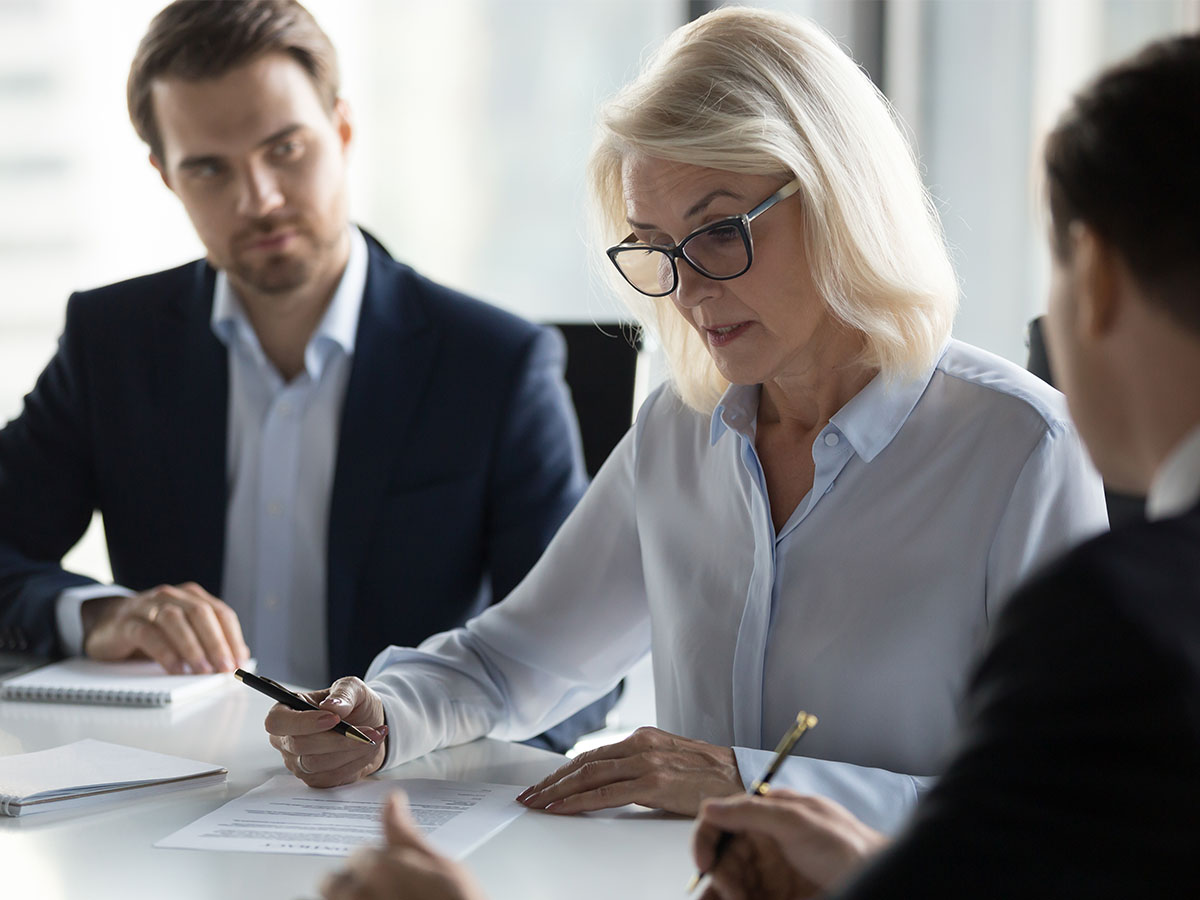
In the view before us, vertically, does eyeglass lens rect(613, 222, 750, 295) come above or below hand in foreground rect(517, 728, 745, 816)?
above

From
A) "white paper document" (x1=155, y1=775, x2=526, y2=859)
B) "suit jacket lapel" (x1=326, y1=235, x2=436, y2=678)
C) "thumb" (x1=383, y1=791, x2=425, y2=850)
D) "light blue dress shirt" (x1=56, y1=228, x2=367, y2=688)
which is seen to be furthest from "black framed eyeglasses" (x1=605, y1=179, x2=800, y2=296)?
"light blue dress shirt" (x1=56, y1=228, x2=367, y2=688)

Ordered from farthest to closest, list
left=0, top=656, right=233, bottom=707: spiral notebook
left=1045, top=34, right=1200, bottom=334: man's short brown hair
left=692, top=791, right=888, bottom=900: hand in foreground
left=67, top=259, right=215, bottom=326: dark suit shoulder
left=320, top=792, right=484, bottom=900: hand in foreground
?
left=67, top=259, right=215, bottom=326: dark suit shoulder → left=0, top=656, right=233, bottom=707: spiral notebook → left=692, top=791, right=888, bottom=900: hand in foreground → left=320, top=792, right=484, bottom=900: hand in foreground → left=1045, top=34, right=1200, bottom=334: man's short brown hair

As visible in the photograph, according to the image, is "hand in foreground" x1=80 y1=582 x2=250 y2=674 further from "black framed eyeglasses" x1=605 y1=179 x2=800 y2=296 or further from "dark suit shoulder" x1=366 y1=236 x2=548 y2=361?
"black framed eyeglasses" x1=605 y1=179 x2=800 y2=296

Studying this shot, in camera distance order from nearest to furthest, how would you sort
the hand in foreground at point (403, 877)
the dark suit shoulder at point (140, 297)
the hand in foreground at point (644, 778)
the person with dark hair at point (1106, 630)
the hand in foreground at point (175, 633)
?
the person with dark hair at point (1106, 630) → the hand in foreground at point (403, 877) → the hand in foreground at point (644, 778) → the hand in foreground at point (175, 633) → the dark suit shoulder at point (140, 297)

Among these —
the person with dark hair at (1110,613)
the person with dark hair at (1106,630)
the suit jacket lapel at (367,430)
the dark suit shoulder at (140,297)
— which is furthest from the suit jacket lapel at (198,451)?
the person with dark hair at (1110,613)

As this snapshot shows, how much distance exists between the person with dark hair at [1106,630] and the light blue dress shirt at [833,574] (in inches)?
22.4

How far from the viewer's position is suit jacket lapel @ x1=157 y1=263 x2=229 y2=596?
2.45 m

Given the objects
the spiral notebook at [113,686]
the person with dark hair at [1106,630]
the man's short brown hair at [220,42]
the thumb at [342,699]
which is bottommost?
the spiral notebook at [113,686]

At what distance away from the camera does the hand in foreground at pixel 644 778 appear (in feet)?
4.49

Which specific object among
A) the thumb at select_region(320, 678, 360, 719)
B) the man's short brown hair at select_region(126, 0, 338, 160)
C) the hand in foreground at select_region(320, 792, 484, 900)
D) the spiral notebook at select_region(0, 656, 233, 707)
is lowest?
the spiral notebook at select_region(0, 656, 233, 707)

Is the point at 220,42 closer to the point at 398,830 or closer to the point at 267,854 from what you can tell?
the point at 267,854

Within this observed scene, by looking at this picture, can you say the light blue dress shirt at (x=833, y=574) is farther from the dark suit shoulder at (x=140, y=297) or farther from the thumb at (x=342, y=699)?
the dark suit shoulder at (x=140, y=297)

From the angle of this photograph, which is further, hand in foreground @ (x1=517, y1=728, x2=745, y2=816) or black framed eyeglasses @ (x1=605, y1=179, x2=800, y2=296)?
black framed eyeglasses @ (x1=605, y1=179, x2=800, y2=296)

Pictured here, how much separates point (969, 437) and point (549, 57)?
10.8 ft
